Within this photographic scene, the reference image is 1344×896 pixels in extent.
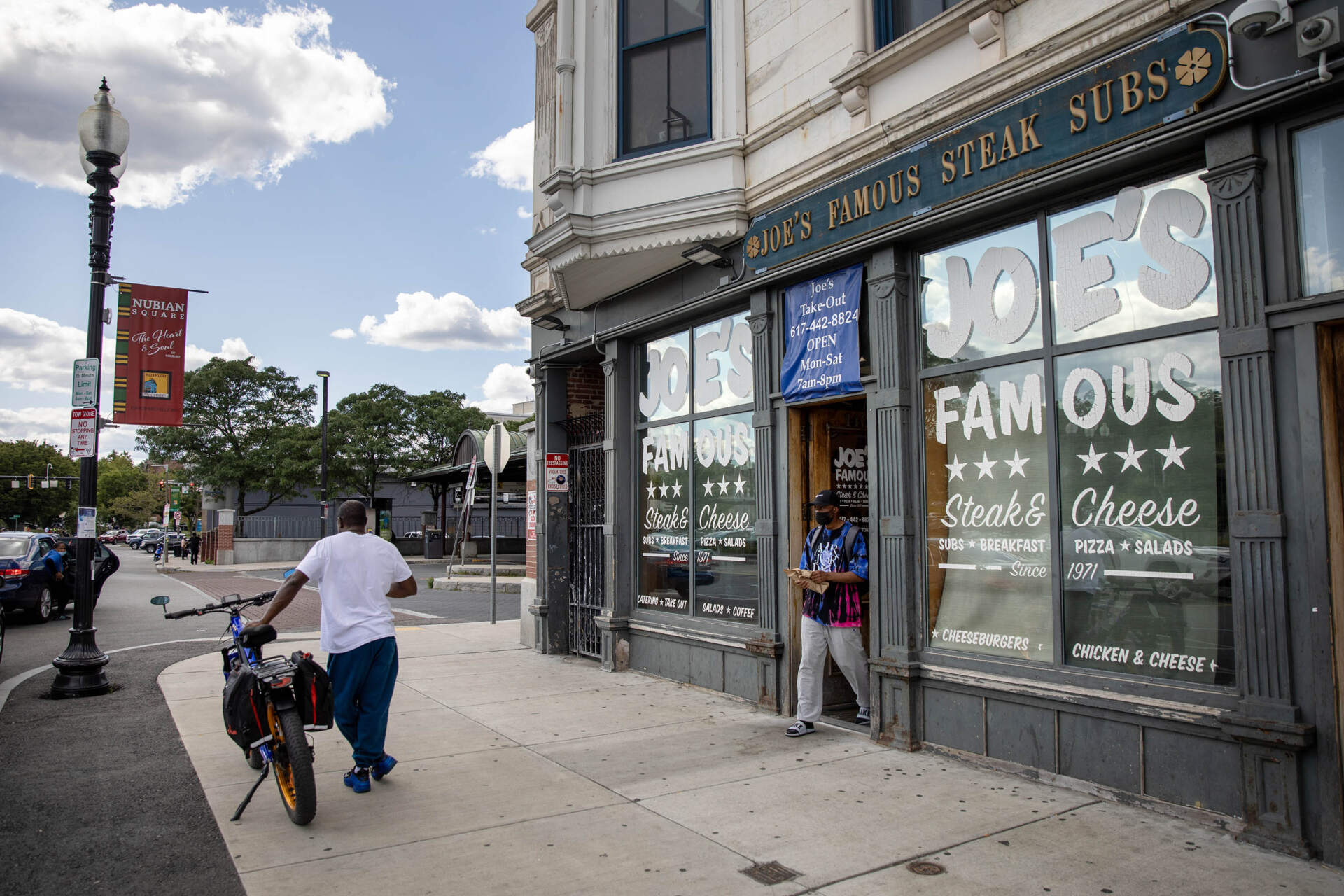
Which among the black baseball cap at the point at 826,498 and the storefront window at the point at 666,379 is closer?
the black baseball cap at the point at 826,498

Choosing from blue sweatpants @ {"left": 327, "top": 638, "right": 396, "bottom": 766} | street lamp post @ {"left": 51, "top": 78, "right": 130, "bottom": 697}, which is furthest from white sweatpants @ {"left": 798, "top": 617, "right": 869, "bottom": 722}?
street lamp post @ {"left": 51, "top": 78, "right": 130, "bottom": 697}

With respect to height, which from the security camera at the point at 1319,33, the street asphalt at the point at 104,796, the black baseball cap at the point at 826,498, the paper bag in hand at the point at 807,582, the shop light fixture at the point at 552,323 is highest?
the shop light fixture at the point at 552,323

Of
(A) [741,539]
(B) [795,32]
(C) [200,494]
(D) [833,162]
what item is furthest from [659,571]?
(C) [200,494]

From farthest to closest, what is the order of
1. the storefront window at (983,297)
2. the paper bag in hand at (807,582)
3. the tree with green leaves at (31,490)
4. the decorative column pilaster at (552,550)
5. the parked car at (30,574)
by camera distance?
the tree with green leaves at (31,490)
the parked car at (30,574)
the decorative column pilaster at (552,550)
the paper bag in hand at (807,582)
the storefront window at (983,297)

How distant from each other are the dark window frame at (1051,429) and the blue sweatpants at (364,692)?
3.60 m

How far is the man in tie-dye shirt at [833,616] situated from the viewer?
6738 mm

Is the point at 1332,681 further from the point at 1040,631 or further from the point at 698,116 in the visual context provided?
the point at 698,116

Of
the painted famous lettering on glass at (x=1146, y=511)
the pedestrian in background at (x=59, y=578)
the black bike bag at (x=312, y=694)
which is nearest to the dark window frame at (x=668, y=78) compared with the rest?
the painted famous lettering on glass at (x=1146, y=511)

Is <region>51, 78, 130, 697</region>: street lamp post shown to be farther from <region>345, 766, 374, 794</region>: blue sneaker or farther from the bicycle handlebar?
<region>345, 766, 374, 794</region>: blue sneaker

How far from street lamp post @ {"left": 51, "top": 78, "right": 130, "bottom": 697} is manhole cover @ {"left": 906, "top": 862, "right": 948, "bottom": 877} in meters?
7.99

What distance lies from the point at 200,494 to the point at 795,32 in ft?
213

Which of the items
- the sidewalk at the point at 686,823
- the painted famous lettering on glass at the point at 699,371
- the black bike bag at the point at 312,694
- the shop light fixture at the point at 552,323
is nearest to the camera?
the sidewalk at the point at 686,823

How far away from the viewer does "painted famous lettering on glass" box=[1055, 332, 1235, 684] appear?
15.6 feet

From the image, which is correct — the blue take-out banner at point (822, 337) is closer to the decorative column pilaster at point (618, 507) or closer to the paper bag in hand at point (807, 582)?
the paper bag in hand at point (807, 582)
